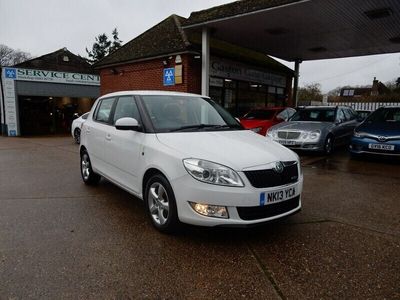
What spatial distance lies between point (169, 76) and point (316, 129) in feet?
22.9

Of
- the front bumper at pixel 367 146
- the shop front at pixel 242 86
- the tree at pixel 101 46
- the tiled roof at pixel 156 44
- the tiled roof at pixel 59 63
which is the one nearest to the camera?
the front bumper at pixel 367 146

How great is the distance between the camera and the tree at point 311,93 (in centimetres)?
3569

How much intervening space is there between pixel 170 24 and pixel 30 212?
1274 centimetres

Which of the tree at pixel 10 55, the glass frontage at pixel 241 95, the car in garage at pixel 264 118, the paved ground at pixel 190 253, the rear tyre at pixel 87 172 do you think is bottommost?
the paved ground at pixel 190 253

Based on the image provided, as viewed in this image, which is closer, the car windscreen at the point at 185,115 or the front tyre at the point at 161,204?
the front tyre at the point at 161,204

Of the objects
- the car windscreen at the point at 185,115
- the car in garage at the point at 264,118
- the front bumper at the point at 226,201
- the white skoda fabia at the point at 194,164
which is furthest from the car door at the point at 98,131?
the car in garage at the point at 264,118

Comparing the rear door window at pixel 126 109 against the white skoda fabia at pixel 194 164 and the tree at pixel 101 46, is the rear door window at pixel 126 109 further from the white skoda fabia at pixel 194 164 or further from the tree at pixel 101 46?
the tree at pixel 101 46

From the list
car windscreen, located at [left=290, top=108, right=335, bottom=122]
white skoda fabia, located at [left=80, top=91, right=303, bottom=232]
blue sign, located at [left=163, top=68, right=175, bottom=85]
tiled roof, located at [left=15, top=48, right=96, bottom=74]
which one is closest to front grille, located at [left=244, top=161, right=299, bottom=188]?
white skoda fabia, located at [left=80, top=91, right=303, bottom=232]

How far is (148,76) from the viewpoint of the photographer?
14391 millimetres

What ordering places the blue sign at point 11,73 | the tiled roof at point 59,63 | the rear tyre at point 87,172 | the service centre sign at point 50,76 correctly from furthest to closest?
the tiled roof at point 59,63 → the service centre sign at point 50,76 → the blue sign at point 11,73 → the rear tyre at point 87,172

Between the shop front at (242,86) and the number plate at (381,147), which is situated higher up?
the shop front at (242,86)

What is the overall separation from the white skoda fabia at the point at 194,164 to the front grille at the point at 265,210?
1 centimetres

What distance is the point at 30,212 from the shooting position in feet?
14.2

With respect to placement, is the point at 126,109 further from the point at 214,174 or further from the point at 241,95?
the point at 241,95
